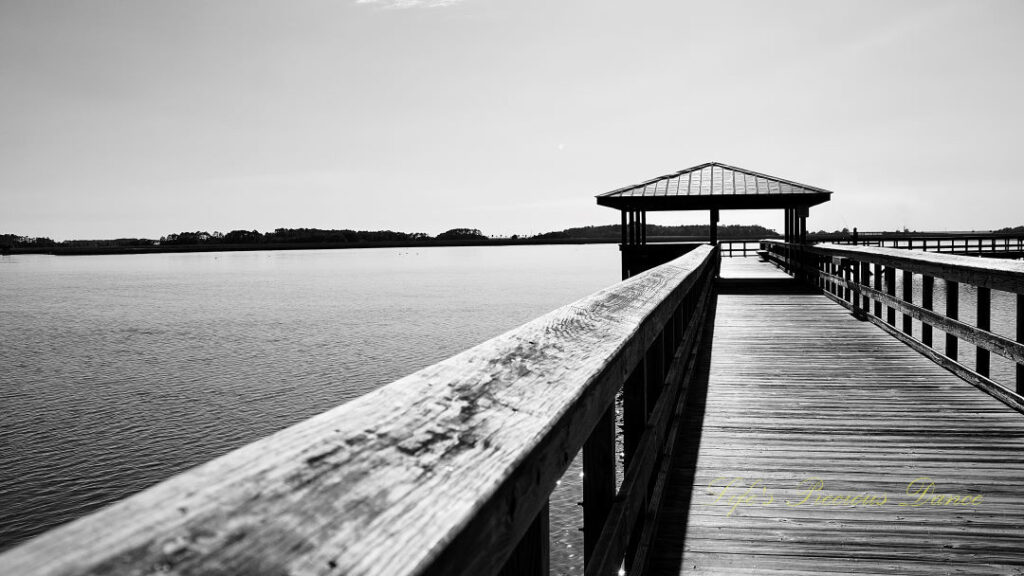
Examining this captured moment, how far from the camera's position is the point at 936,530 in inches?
119

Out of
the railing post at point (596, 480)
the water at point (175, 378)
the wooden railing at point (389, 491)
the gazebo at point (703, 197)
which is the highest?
the gazebo at point (703, 197)

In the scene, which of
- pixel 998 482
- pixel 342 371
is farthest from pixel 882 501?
pixel 342 371

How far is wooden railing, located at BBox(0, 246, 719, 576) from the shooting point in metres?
0.57

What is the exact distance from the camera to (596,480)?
1811 millimetres

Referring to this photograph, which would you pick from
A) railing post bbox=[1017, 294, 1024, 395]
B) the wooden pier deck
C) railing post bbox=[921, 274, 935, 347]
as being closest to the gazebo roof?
railing post bbox=[921, 274, 935, 347]

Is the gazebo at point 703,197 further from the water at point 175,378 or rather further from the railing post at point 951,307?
the railing post at point 951,307

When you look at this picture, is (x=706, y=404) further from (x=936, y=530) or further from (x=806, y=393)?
(x=936, y=530)

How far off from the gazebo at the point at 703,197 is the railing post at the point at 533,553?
18874mm

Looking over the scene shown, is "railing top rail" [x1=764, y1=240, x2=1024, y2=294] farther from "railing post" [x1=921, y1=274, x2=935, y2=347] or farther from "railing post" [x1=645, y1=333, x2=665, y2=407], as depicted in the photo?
"railing post" [x1=645, y1=333, x2=665, y2=407]

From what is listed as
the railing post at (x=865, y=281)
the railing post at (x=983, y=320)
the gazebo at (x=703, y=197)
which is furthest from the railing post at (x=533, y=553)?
the gazebo at (x=703, y=197)

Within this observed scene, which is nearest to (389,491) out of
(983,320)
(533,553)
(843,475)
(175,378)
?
(533,553)

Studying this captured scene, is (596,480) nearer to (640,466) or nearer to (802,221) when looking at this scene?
(640,466)

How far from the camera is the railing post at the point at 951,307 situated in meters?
6.01

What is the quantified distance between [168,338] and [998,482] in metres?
30.3
